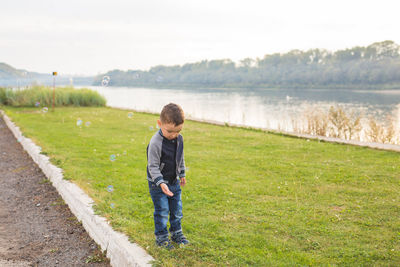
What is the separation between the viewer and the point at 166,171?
3.62 meters

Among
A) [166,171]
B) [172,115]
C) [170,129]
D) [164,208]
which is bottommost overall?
[164,208]

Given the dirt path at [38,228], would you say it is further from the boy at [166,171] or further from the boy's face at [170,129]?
the boy's face at [170,129]

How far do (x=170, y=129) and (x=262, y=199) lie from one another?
8.15 ft

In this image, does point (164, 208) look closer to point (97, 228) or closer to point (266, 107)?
point (97, 228)

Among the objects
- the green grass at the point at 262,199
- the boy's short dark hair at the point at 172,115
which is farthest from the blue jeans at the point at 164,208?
the boy's short dark hair at the point at 172,115

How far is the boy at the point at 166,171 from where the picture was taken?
3.43 meters

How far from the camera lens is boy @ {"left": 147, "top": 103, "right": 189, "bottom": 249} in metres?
3.43

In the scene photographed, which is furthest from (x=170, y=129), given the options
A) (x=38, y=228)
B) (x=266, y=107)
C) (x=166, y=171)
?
(x=266, y=107)

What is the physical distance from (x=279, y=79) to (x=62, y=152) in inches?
2766

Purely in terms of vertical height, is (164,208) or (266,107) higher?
(266,107)

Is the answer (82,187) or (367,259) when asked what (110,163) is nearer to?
(82,187)

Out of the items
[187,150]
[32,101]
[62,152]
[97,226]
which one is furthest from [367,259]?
[32,101]

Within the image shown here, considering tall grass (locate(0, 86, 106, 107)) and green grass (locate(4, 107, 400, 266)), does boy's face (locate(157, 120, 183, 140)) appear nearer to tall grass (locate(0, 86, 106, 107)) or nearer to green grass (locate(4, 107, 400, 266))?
green grass (locate(4, 107, 400, 266))

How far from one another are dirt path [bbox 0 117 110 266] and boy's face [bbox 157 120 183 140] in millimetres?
1578
